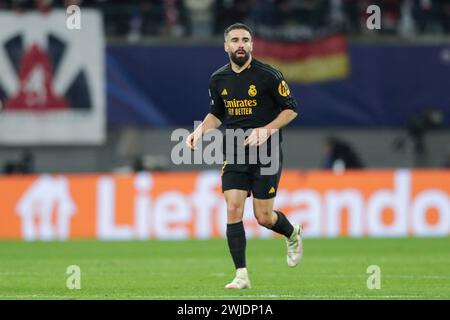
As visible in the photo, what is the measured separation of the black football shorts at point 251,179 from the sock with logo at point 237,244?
0.37 meters

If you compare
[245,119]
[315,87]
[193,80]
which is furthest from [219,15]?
[245,119]

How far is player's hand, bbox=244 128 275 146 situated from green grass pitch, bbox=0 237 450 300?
1377 millimetres

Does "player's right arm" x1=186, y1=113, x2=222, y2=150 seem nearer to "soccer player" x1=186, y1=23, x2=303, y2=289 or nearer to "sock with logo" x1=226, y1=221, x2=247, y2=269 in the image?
"soccer player" x1=186, y1=23, x2=303, y2=289

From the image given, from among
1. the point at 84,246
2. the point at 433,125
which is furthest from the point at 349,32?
the point at 84,246

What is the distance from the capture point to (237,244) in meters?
12.2

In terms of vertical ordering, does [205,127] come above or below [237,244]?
above

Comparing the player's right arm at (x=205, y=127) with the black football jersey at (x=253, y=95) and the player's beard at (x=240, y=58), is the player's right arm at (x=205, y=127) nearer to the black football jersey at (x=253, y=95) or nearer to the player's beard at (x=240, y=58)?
the black football jersey at (x=253, y=95)

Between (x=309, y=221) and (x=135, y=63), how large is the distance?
19.2 ft

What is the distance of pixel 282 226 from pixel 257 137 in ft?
4.27

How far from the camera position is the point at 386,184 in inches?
920

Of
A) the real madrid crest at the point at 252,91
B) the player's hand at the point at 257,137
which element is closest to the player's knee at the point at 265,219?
the player's hand at the point at 257,137

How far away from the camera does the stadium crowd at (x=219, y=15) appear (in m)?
27.2

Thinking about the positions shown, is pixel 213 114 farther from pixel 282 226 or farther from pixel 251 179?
pixel 282 226
